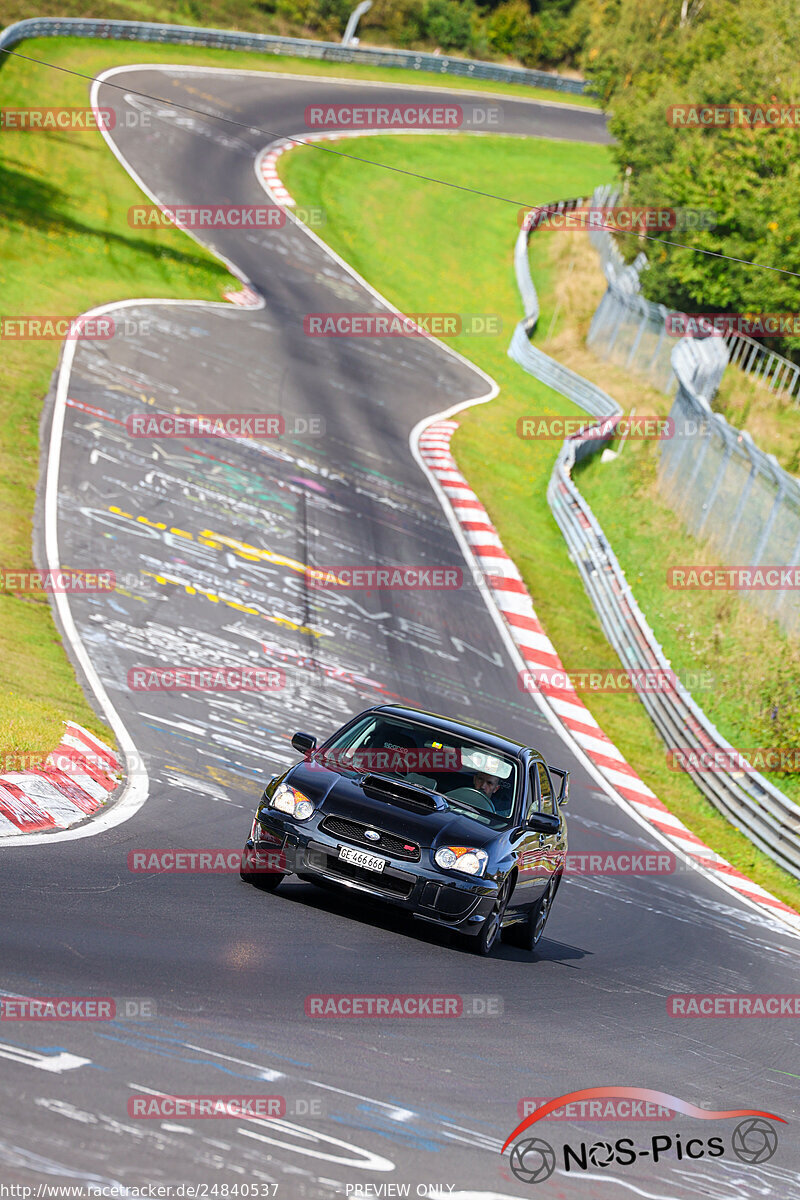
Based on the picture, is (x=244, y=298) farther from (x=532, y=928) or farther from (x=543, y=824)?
(x=543, y=824)

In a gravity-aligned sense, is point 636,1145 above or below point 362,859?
above

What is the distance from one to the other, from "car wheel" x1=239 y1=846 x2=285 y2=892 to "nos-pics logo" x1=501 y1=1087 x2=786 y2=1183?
3038 mm

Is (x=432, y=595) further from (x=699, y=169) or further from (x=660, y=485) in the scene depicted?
(x=699, y=169)

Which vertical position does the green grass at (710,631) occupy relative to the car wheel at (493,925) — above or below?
below

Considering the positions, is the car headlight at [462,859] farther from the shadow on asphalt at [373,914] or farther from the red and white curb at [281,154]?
the red and white curb at [281,154]

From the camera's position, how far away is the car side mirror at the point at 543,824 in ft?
34.6

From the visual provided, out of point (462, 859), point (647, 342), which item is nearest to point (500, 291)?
point (647, 342)

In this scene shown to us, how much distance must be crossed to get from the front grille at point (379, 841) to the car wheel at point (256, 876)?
0.69 m

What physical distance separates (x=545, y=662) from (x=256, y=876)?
1259 cm

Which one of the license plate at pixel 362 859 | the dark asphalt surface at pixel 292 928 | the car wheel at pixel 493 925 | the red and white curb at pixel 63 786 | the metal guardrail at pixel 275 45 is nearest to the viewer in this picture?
the dark asphalt surface at pixel 292 928

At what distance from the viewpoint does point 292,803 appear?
32.3 feet

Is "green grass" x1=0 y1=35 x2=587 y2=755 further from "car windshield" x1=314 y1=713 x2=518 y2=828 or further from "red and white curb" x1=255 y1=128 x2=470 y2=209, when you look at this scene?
"red and white curb" x1=255 y1=128 x2=470 y2=209

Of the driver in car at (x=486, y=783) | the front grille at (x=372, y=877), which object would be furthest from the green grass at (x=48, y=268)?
the driver in car at (x=486, y=783)

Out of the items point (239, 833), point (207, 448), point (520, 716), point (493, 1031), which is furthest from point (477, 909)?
point (207, 448)
